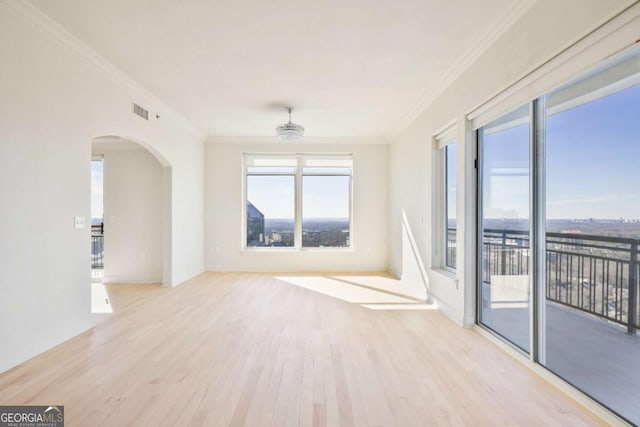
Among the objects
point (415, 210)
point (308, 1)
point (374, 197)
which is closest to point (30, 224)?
point (308, 1)

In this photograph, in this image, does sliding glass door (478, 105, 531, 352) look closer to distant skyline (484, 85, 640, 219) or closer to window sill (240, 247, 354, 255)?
distant skyline (484, 85, 640, 219)

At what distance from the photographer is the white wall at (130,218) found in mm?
5809

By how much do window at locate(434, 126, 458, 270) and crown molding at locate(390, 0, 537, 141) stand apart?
0.56 meters

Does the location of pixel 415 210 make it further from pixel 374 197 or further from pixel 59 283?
pixel 59 283

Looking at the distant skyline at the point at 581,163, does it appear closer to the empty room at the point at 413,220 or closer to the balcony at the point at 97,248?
the empty room at the point at 413,220

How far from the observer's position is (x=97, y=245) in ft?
20.4

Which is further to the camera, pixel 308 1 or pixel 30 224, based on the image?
pixel 30 224

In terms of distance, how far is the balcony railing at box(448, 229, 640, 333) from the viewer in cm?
173

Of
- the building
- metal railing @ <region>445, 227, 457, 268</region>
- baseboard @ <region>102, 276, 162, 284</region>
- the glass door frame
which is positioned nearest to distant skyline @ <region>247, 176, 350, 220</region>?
the building

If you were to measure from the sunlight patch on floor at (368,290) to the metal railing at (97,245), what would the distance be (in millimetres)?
3632

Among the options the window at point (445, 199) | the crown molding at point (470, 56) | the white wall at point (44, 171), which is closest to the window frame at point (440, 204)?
the window at point (445, 199)

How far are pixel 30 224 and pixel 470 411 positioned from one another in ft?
12.2

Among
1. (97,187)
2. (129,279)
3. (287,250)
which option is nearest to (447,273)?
(287,250)

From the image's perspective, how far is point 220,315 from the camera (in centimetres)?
379
